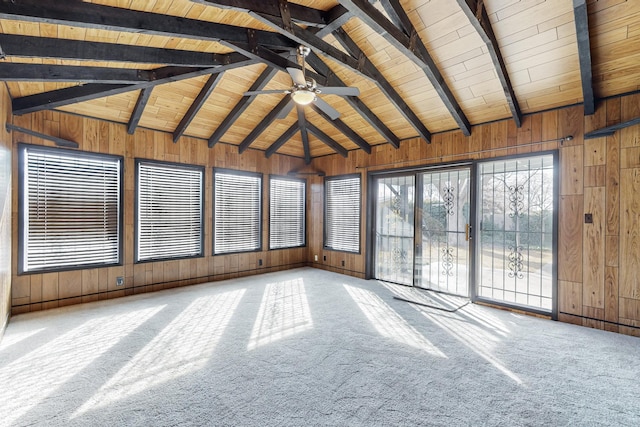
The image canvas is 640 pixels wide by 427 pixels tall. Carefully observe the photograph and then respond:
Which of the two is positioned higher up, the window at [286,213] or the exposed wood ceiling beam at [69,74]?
the exposed wood ceiling beam at [69,74]

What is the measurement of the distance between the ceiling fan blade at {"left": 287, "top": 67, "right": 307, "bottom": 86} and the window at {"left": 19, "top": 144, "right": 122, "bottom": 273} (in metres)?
3.54

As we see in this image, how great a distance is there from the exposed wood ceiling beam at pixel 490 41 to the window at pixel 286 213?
458 cm

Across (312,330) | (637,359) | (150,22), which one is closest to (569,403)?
(637,359)

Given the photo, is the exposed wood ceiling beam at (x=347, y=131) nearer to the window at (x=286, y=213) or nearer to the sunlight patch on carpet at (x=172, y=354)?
the window at (x=286, y=213)

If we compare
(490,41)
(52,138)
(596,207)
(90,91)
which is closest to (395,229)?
(596,207)

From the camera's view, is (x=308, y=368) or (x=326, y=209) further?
(x=326, y=209)

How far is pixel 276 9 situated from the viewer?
268cm

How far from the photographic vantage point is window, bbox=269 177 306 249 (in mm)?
6836

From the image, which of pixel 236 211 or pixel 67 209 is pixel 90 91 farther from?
pixel 236 211

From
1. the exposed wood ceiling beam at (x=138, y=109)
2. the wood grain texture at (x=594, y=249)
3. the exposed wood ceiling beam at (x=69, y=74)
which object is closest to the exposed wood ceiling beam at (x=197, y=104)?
the exposed wood ceiling beam at (x=138, y=109)

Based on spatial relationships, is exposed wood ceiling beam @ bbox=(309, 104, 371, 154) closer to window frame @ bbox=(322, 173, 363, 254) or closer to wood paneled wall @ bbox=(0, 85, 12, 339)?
window frame @ bbox=(322, 173, 363, 254)

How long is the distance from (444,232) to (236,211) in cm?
408

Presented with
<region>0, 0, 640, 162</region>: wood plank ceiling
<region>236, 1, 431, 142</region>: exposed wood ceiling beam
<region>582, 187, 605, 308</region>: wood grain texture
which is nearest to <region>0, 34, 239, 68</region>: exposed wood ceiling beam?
<region>0, 0, 640, 162</region>: wood plank ceiling

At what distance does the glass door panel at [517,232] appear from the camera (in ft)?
→ 13.7
